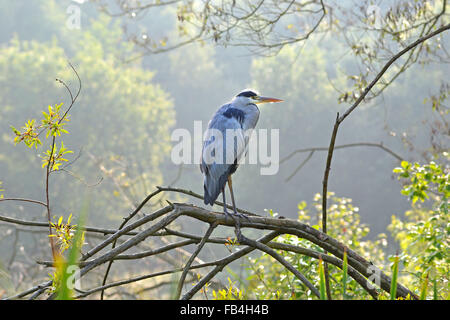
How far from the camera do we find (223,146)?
2.57 meters

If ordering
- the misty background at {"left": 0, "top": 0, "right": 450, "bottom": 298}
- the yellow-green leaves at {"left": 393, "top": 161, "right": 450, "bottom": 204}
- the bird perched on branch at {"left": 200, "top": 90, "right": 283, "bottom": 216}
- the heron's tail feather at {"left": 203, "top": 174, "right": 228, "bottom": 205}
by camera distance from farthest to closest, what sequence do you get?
the misty background at {"left": 0, "top": 0, "right": 450, "bottom": 298}
the yellow-green leaves at {"left": 393, "top": 161, "right": 450, "bottom": 204}
the bird perched on branch at {"left": 200, "top": 90, "right": 283, "bottom": 216}
the heron's tail feather at {"left": 203, "top": 174, "right": 228, "bottom": 205}

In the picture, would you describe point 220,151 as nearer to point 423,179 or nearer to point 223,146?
point 223,146

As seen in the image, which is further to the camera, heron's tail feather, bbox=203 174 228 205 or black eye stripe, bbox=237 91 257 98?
black eye stripe, bbox=237 91 257 98

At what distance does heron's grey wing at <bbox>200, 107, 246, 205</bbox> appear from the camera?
246 centimetres

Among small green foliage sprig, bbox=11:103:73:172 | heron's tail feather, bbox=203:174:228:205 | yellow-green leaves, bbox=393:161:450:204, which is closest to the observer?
small green foliage sprig, bbox=11:103:73:172

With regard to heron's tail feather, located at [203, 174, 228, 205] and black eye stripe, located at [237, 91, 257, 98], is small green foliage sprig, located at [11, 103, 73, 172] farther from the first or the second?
black eye stripe, located at [237, 91, 257, 98]

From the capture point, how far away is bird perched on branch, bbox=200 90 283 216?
2.46 metres

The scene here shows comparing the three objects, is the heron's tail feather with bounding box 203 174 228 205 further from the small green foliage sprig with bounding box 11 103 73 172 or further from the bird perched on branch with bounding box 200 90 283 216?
the small green foliage sprig with bounding box 11 103 73 172

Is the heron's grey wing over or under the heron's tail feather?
over

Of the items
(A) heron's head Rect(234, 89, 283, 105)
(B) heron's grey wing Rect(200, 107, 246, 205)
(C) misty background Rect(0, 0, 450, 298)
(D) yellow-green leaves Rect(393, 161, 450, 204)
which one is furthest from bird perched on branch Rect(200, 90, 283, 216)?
(C) misty background Rect(0, 0, 450, 298)

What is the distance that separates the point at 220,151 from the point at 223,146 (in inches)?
1.3

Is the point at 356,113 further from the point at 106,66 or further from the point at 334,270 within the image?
the point at 334,270

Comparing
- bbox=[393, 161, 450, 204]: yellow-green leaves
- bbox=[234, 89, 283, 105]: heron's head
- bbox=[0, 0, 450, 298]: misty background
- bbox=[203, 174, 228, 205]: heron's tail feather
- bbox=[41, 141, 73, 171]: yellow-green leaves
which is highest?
bbox=[0, 0, 450, 298]: misty background

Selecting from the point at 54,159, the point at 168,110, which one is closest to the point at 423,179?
the point at 54,159
